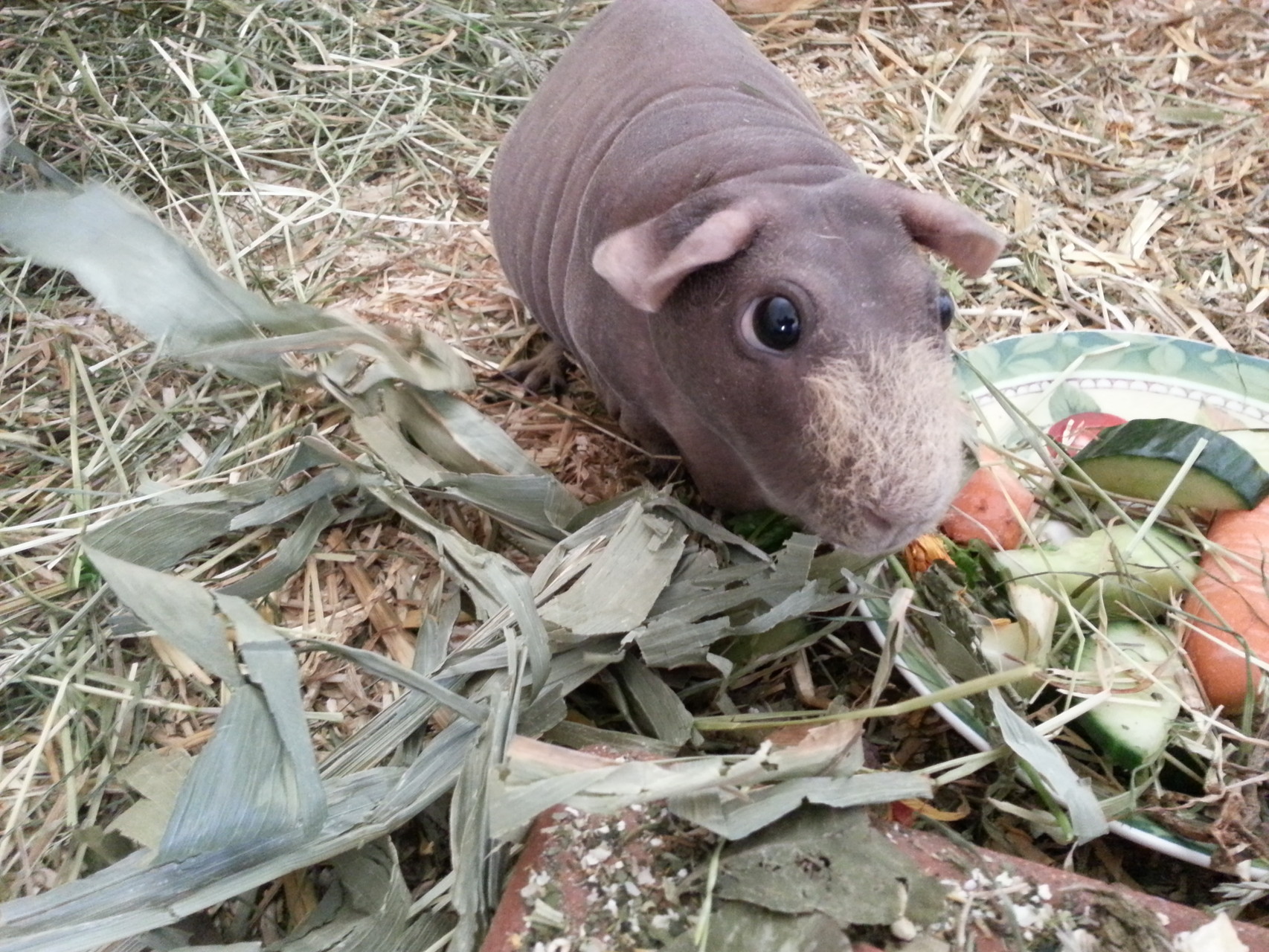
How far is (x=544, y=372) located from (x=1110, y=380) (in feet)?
4.71

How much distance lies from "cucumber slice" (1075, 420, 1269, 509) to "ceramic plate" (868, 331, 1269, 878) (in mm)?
228

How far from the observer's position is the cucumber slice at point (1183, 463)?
1.83 metres

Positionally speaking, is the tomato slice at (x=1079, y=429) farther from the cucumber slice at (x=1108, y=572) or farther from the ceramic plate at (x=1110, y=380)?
the cucumber slice at (x=1108, y=572)

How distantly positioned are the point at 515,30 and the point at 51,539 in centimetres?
230

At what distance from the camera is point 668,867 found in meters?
1.28

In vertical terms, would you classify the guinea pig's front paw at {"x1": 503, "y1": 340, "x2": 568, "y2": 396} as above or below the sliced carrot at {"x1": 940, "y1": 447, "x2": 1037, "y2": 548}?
below

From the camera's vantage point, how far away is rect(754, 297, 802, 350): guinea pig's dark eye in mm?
1587

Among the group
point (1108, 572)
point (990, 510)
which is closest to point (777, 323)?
point (990, 510)

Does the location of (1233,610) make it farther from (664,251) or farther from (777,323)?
(664,251)

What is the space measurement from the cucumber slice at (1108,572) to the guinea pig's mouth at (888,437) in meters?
0.36

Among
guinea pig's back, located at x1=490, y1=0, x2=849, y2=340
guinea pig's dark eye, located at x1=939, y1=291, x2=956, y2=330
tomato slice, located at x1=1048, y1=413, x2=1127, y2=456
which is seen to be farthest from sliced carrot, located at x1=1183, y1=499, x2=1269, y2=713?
guinea pig's back, located at x1=490, y1=0, x2=849, y2=340

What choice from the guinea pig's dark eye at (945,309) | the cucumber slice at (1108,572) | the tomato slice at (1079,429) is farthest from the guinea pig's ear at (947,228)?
the cucumber slice at (1108,572)

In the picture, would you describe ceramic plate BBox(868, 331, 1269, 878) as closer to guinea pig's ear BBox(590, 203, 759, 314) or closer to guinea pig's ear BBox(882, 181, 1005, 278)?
guinea pig's ear BBox(882, 181, 1005, 278)

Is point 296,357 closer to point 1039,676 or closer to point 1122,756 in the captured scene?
point 1039,676
